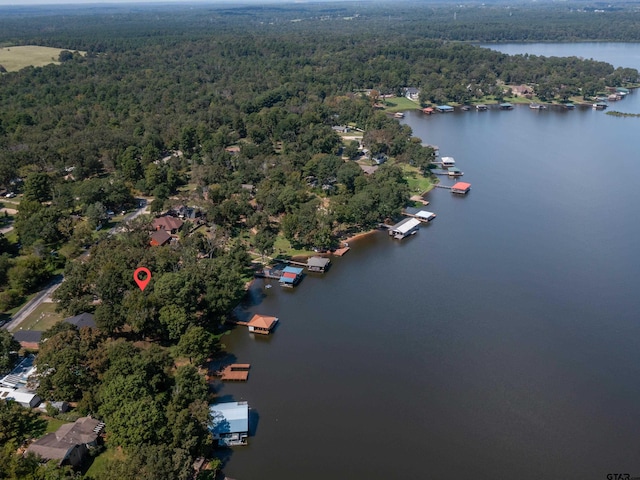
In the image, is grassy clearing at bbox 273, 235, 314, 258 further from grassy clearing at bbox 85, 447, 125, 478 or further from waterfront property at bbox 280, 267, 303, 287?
grassy clearing at bbox 85, 447, 125, 478

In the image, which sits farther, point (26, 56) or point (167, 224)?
point (26, 56)

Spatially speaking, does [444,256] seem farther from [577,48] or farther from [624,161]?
[577,48]

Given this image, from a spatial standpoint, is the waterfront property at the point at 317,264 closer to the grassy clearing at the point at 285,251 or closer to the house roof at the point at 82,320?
the grassy clearing at the point at 285,251

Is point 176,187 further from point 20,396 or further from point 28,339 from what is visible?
point 20,396

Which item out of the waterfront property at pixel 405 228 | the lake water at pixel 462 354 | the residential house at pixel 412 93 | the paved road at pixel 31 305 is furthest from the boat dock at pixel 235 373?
the residential house at pixel 412 93

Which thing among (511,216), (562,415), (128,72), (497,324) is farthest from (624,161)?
(128,72)

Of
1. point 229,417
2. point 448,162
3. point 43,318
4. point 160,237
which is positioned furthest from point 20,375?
point 448,162

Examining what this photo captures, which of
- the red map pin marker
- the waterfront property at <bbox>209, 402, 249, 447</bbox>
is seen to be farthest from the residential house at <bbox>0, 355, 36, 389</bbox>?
the waterfront property at <bbox>209, 402, 249, 447</bbox>
